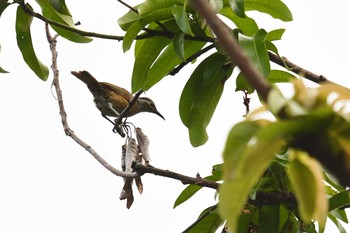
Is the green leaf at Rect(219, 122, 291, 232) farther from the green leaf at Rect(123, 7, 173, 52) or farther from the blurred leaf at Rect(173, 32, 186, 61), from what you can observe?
the green leaf at Rect(123, 7, 173, 52)

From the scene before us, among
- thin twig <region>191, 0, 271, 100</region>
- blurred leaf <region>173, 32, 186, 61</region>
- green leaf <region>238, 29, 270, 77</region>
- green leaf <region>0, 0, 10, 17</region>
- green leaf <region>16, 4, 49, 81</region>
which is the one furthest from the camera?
green leaf <region>16, 4, 49, 81</region>

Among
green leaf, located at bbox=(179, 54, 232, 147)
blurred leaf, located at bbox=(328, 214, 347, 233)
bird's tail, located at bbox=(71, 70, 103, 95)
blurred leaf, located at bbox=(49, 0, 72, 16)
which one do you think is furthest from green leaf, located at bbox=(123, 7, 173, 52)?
bird's tail, located at bbox=(71, 70, 103, 95)

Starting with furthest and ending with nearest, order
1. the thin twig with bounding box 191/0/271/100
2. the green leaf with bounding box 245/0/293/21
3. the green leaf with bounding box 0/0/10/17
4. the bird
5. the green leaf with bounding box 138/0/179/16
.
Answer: the bird, the green leaf with bounding box 0/0/10/17, the green leaf with bounding box 245/0/293/21, the green leaf with bounding box 138/0/179/16, the thin twig with bounding box 191/0/271/100

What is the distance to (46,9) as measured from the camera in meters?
2.67

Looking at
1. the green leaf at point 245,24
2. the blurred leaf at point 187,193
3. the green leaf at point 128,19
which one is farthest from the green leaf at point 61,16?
the blurred leaf at point 187,193

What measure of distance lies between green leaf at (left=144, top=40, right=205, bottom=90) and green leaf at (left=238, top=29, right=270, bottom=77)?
308mm

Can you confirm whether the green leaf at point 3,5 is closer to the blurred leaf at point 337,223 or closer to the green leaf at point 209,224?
the green leaf at point 209,224

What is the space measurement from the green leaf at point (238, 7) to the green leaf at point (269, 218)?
64cm

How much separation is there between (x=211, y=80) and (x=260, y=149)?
1699 millimetres

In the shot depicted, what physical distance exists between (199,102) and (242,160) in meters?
1.80

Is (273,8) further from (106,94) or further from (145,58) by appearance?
(106,94)

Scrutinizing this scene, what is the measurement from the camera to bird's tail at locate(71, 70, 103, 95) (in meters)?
4.48

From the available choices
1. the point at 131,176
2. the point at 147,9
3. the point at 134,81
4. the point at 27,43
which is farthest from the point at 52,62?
the point at 131,176

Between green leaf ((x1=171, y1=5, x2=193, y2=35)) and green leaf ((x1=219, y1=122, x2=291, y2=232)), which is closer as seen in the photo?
green leaf ((x1=219, y1=122, x2=291, y2=232))
